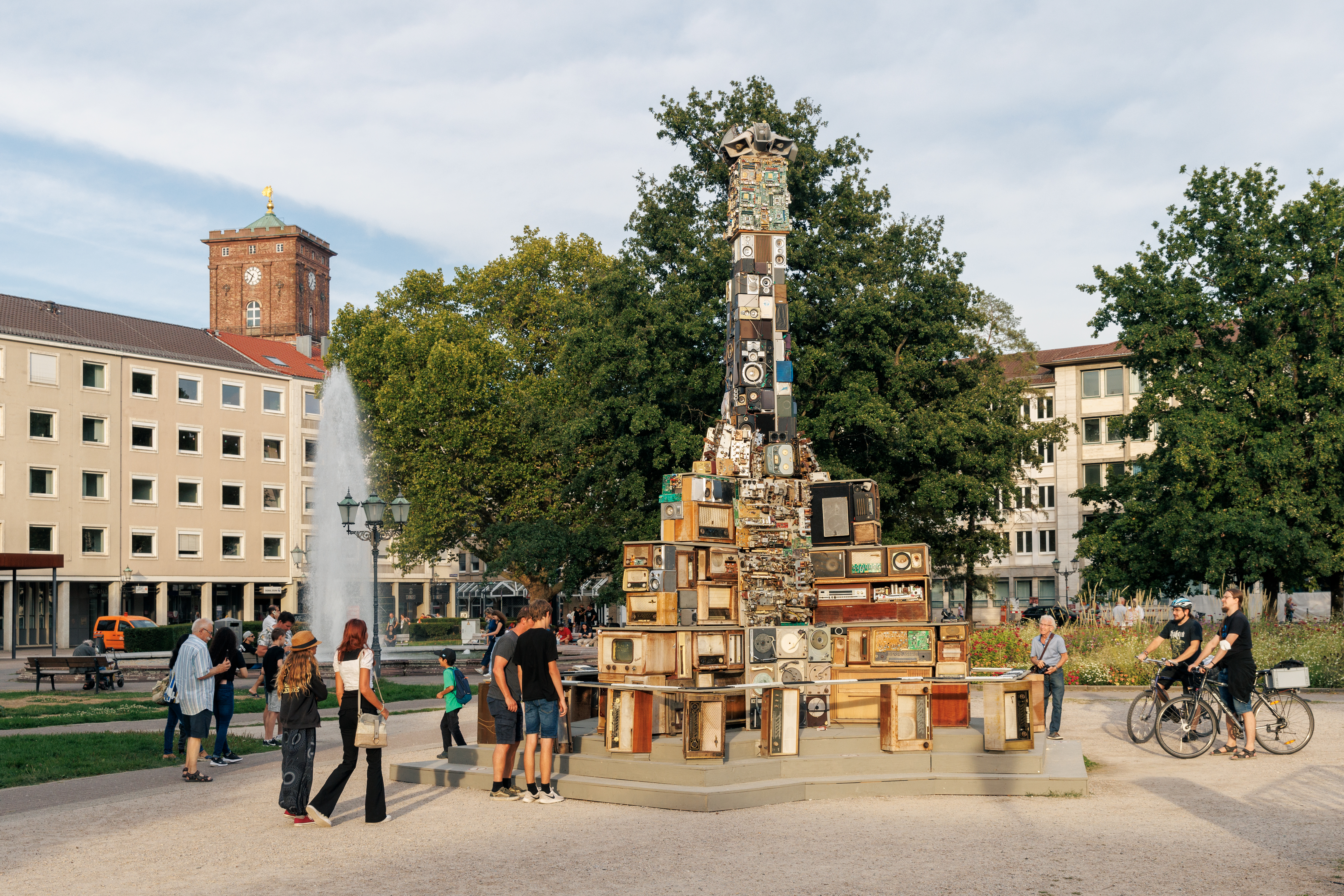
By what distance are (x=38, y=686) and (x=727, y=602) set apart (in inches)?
769

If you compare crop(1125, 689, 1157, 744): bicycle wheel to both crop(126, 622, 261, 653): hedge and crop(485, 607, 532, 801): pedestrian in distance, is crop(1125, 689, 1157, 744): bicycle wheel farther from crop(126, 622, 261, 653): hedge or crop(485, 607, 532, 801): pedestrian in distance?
crop(126, 622, 261, 653): hedge

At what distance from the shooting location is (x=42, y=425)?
194 ft

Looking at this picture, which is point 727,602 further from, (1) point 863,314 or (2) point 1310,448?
(2) point 1310,448

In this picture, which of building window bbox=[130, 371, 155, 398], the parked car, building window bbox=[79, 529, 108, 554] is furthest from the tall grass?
building window bbox=[130, 371, 155, 398]

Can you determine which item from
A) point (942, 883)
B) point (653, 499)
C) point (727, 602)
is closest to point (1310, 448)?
point (653, 499)

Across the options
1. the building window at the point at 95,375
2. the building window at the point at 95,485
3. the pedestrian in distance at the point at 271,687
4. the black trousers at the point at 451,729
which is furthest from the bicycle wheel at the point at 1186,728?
the building window at the point at 95,375

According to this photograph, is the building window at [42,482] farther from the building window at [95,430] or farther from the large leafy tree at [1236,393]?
the large leafy tree at [1236,393]

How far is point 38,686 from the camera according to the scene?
89.7 feet

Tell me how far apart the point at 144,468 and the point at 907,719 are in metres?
58.4

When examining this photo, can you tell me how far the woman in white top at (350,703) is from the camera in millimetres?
10766

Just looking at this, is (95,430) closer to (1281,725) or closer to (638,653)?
(638,653)

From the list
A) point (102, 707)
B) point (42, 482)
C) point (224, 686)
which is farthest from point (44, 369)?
point (224, 686)

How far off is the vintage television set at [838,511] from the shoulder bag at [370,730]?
6737 mm

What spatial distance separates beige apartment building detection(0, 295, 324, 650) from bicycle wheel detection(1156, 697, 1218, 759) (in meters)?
50.0
